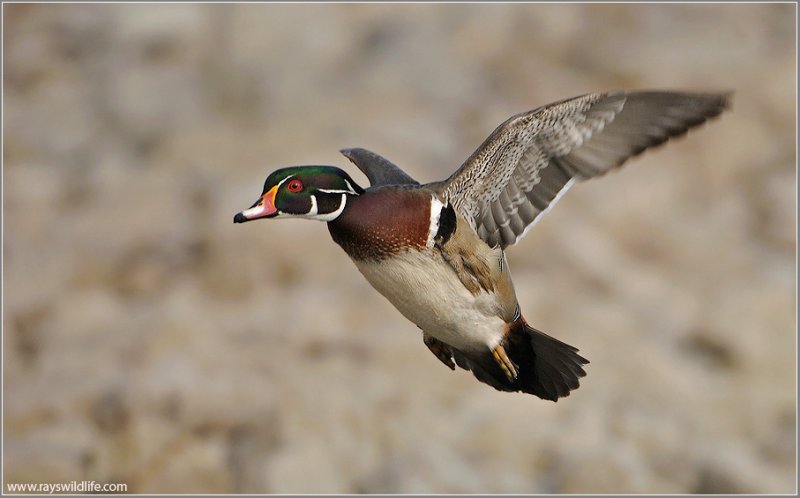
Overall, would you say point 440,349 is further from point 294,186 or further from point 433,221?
point 294,186

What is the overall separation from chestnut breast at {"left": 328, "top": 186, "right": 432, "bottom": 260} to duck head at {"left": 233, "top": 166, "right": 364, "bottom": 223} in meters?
0.04

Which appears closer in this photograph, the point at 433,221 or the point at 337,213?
the point at 337,213

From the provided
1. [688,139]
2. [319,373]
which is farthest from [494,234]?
[688,139]

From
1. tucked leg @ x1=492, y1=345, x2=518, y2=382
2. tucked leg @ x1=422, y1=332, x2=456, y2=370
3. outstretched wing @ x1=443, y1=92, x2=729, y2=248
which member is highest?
outstretched wing @ x1=443, y1=92, x2=729, y2=248

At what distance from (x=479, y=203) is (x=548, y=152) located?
212 millimetres

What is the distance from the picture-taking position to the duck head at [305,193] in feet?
8.46

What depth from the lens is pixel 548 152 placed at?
9.55ft

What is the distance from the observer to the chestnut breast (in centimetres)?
271

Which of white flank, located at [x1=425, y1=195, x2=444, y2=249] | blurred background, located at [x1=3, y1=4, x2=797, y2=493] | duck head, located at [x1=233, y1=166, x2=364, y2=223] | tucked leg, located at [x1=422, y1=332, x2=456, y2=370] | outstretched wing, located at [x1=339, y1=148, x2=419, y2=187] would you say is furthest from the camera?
blurred background, located at [x1=3, y1=4, x2=797, y2=493]

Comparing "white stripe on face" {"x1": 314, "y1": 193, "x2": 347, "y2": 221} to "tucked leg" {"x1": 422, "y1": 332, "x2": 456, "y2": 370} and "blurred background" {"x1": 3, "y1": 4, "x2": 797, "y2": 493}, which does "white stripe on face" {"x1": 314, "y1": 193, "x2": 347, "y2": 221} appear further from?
"blurred background" {"x1": 3, "y1": 4, "x2": 797, "y2": 493}

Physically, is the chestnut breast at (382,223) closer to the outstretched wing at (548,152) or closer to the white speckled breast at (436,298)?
the white speckled breast at (436,298)

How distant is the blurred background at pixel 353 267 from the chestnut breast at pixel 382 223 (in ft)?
11.6

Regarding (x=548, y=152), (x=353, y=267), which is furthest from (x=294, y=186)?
(x=353, y=267)

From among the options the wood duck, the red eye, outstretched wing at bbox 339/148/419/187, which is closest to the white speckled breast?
the wood duck
